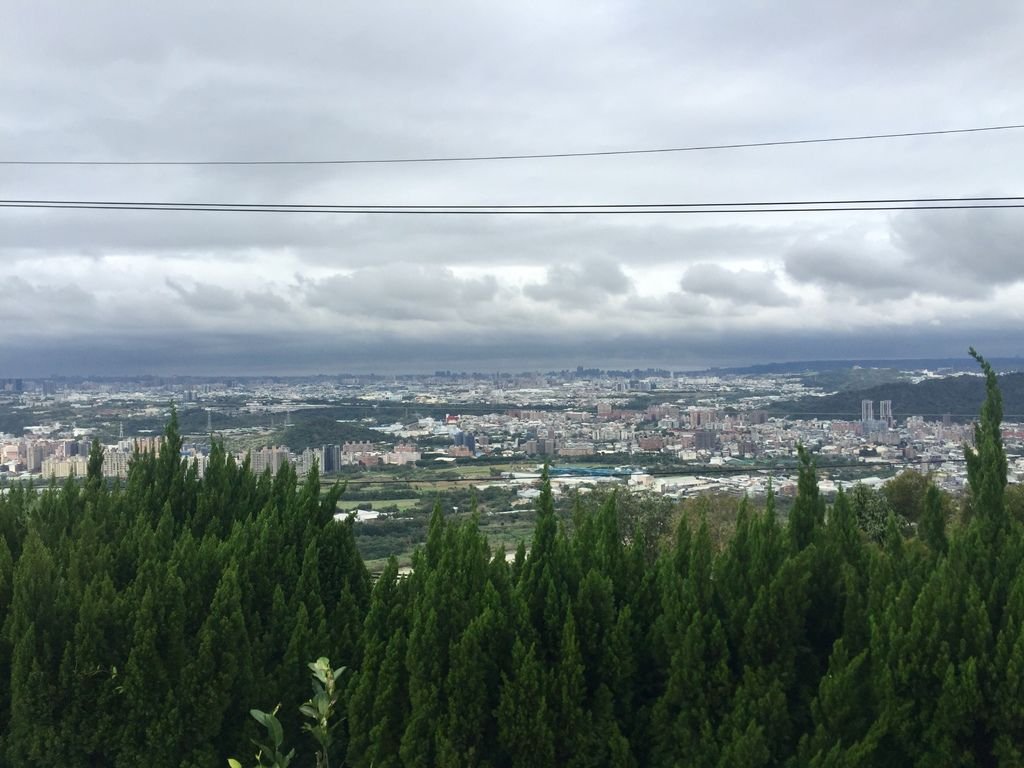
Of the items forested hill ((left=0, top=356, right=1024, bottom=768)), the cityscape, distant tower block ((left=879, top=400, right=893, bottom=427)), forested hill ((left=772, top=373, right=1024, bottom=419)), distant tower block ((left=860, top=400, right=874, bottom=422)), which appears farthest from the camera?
distant tower block ((left=860, top=400, right=874, bottom=422))

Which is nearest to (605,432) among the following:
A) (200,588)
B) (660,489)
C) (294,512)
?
(660,489)

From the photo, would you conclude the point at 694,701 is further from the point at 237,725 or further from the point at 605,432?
the point at 605,432

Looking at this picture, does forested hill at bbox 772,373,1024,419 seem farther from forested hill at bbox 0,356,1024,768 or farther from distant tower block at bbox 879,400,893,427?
forested hill at bbox 0,356,1024,768

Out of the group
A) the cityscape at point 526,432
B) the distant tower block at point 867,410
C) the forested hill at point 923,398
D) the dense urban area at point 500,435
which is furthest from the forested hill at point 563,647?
the distant tower block at point 867,410

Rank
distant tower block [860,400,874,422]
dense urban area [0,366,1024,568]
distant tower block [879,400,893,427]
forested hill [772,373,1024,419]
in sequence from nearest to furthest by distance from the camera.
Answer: dense urban area [0,366,1024,568]
forested hill [772,373,1024,419]
distant tower block [879,400,893,427]
distant tower block [860,400,874,422]

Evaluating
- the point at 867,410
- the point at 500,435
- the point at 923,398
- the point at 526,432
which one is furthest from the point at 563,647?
the point at 526,432

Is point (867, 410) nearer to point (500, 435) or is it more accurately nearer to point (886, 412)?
point (886, 412)

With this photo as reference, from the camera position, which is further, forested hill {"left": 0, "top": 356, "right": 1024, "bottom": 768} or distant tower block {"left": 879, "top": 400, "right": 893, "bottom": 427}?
distant tower block {"left": 879, "top": 400, "right": 893, "bottom": 427}

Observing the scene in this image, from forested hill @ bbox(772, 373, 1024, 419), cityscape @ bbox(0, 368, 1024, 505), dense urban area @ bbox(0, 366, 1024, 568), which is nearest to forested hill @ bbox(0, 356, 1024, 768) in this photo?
cityscape @ bbox(0, 368, 1024, 505)
